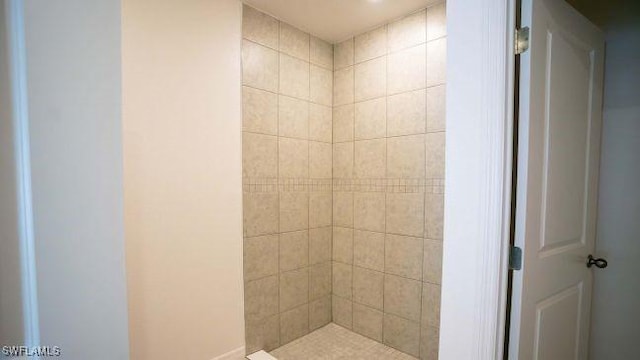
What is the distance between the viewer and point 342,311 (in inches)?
99.2

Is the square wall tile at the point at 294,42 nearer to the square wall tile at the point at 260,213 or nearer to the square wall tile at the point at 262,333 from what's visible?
the square wall tile at the point at 260,213

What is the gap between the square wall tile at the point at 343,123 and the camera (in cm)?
245

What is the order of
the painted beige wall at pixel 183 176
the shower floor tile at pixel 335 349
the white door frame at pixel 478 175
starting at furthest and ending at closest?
the shower floor tile at pixel 335 349 < the painted beige wall at pixel 183 176 < the white door frame at pixel 478 175

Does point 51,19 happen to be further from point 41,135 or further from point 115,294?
point 115,294

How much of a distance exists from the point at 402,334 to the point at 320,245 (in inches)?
37.4

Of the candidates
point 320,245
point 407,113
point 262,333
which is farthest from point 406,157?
point 262,333

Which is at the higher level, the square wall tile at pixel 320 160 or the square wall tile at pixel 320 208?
the square wall tile at pixel 320 160

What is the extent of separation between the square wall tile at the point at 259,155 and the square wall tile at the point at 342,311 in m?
1.33

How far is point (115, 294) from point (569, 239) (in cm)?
170

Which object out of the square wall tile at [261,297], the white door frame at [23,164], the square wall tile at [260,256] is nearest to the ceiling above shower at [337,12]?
the square wall tile at [260,256]

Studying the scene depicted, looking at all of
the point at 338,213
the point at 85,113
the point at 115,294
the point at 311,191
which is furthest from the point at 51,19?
the point at 338,213

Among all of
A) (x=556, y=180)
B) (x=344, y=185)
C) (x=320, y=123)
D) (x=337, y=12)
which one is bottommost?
(x=344, y=185)

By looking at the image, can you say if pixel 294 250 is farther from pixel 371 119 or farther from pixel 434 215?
pixel 371 119

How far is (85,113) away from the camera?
20.0 inches
